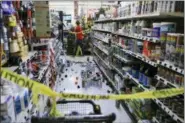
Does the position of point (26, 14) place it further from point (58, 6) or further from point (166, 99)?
point (58, 6)

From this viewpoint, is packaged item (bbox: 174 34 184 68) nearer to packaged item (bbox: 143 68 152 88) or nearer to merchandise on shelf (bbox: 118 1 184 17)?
merchandise on shelf (bbox: 118 1 184 17)

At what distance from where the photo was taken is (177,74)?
103 inches

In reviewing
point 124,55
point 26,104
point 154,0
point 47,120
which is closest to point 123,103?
point 124,55

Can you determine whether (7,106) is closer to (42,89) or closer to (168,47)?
(42,89)

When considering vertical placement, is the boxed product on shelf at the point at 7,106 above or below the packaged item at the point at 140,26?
below

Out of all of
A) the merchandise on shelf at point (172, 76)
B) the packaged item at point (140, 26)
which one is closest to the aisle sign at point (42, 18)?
the packaged item at point (140, 26)

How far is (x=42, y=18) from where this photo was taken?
4957 mm

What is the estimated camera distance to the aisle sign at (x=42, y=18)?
16.3 ft

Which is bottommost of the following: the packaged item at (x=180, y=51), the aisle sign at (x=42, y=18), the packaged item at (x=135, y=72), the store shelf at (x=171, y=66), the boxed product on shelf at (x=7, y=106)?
the packaged item at (x=135, y=72)

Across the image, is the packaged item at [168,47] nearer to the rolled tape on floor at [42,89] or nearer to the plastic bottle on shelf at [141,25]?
the rolled tape on floor at [42,89]

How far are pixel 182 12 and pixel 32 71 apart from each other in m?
2.32

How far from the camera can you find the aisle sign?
496cm

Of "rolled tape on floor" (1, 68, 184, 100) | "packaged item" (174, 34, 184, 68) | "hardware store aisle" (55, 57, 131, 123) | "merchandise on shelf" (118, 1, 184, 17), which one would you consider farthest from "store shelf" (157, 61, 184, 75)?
"hardware store aisle" (55, 57, 131, 123)

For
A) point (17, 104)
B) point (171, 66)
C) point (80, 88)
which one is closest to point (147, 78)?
point (171, 66)
